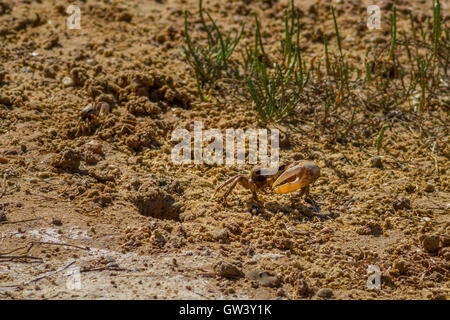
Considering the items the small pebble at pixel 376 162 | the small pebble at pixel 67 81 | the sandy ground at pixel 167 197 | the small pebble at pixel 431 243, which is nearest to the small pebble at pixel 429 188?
the sandy ground at pixel 167 197

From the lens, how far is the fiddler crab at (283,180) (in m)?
3.89

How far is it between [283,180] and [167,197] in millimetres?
745

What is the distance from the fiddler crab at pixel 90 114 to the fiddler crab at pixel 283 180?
3.93ft

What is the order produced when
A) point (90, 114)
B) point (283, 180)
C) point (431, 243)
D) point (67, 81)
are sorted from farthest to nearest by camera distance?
point (67, 81) < point (90, 114) < point (283, 180) < point (431, 243)

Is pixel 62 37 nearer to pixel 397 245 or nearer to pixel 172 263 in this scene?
pixel 172 263

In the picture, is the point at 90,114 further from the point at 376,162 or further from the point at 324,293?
the point at 324,293

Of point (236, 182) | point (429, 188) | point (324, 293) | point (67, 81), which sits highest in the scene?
point (67, 81)

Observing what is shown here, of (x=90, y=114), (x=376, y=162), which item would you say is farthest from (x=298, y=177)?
(x=90, y=114)

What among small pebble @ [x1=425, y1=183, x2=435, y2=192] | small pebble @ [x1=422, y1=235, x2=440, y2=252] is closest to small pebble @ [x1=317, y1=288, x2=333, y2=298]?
small pebble @ [x1=422, y1=235, x2=440, y2=252]

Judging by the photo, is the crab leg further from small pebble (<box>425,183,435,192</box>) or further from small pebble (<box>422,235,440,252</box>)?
small pebble (<box>425,183,435,192</box>)

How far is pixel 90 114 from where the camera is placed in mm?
4617

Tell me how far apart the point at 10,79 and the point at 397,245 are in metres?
3.37

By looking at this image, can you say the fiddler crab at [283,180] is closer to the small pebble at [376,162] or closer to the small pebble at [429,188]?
the small pebble at [376,162]

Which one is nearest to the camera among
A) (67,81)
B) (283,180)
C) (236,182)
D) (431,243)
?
(431,243)
